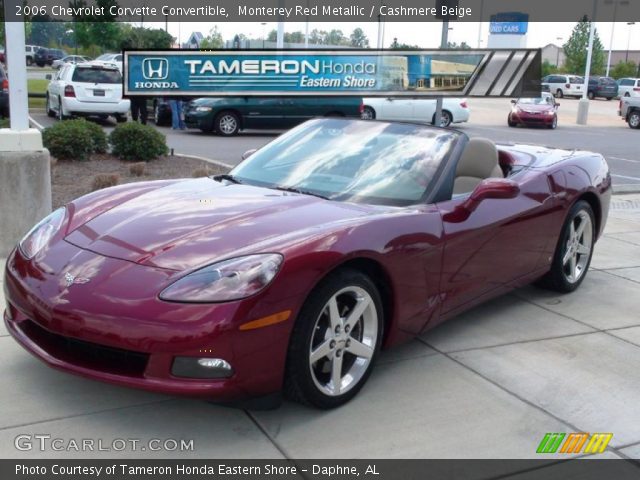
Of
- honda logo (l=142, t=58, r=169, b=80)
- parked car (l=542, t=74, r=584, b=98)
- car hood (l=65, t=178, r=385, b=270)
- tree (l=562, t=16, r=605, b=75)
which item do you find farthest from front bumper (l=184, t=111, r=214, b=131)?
tree (l=562, t=16, r=605, b=75)

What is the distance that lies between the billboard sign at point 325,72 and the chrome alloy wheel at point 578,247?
382cm

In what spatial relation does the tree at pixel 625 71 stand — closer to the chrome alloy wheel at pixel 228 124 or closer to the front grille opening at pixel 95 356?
the chrome alloy wheel at pixel 228 124

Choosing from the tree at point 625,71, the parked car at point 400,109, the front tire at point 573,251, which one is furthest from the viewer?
the tree at point 625,71

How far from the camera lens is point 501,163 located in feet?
18.0

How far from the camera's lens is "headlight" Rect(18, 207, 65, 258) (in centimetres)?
376

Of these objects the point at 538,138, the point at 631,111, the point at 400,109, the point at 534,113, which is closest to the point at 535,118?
the point at 534,113

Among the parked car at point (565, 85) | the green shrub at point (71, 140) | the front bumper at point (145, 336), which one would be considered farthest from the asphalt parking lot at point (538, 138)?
the parked car at point (565, 85)

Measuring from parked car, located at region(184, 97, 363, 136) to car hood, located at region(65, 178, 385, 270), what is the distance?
50.8 ft

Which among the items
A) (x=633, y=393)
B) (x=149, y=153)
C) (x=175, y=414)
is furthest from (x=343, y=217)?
(x=149, y=153)

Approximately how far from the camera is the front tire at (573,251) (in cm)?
554

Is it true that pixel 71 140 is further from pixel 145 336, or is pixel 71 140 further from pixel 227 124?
pixel 227 124

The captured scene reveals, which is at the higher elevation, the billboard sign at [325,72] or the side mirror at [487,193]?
the billboard sign at [325,72]

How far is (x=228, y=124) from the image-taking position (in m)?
19.7
